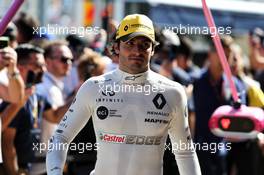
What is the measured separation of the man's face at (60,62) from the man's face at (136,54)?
11.0ft

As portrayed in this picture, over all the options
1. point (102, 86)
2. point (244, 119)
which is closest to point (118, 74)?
point (102, 86)

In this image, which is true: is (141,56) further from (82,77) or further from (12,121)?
(82,77)

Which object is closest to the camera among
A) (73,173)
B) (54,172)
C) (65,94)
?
(54,172)

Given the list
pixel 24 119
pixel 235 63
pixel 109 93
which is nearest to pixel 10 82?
pixel 24 119

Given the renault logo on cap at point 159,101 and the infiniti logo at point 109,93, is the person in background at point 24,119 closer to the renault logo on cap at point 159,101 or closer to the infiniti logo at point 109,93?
the infiniti logo at point 109,93

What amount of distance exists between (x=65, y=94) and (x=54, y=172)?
170 inches

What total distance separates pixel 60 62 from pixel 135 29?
3406 mm

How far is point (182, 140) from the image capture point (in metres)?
5.78

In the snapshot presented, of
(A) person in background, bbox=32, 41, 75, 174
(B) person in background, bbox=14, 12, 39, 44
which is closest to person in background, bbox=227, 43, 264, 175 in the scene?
(A) person in background, bbox=32, 41, 75, 174

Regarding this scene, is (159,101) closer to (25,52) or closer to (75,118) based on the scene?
(75,118)

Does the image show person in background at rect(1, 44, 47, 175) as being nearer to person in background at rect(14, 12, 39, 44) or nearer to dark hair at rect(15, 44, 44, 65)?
dark hair at rect(15, 44, 44, 65)

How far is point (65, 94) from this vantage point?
984 cm

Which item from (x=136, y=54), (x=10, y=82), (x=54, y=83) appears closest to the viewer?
(x=136, y=54)

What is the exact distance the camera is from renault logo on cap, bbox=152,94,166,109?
5.73 m
